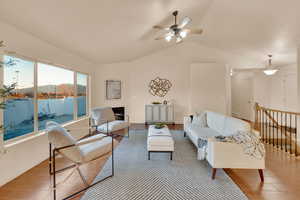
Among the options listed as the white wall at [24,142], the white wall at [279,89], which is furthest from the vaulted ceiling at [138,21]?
the white wall at [279,89]

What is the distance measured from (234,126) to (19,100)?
3795 millimetres

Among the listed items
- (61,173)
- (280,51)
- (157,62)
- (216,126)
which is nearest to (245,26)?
(280,51)

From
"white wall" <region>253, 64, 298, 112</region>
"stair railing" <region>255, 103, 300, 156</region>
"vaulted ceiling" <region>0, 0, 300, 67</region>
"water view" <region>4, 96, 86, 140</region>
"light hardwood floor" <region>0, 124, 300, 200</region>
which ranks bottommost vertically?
"light hardwood floor" <region>0, 124, 300, 200</region>

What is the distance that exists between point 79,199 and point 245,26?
4983 mm

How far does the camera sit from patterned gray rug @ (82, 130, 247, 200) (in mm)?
1985

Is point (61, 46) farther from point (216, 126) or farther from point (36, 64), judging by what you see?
point (216, 126)

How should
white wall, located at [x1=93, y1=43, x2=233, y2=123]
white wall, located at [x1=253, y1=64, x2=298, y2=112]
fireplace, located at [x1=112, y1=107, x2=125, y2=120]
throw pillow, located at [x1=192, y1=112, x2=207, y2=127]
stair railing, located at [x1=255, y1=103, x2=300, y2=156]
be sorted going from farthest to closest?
white wall, located at [x1=93, y1=43, x2=233, y2=123] → fireplace, located at [x1=112, y1=107, x2=125, y2=120] → white wall, located at [x1=253, y1=64, x2=298, y2=112] → throw pillow, located at [x1=192, y1=112, x2=207, y2=127] → stair railing, located at [x1=255, y1=103, x2=300, y2=156]

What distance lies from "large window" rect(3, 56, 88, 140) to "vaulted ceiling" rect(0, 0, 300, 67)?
A: 2.11 ft

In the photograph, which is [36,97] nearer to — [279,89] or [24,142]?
[24,142]

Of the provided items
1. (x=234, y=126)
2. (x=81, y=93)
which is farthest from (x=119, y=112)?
(x=234, y=126)

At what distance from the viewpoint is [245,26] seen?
4020mm

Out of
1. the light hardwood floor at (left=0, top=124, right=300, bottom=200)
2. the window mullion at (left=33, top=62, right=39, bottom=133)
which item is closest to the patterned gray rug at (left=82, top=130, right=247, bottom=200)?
the light hardwood floor at (left=0, top=124, right=300, bottom=200)

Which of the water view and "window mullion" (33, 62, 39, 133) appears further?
"window mullion" (33, 62, 39, 133)

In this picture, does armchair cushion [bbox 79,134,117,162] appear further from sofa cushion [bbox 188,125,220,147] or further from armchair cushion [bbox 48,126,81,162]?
sofa cushion [bbox 188,125,220,147]
